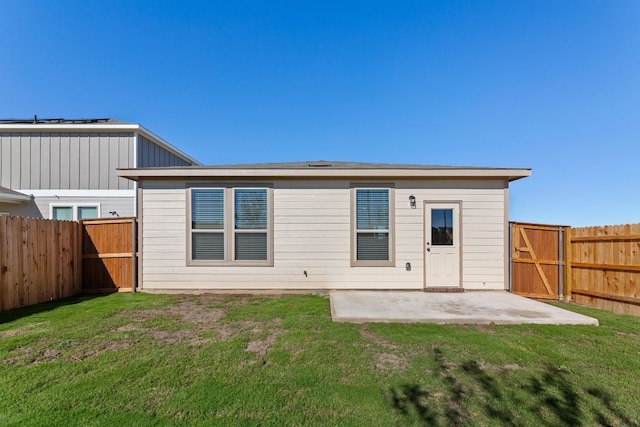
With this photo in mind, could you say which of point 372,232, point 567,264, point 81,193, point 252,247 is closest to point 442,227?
point 372,232

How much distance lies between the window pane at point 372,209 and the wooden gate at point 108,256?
17.6 feet

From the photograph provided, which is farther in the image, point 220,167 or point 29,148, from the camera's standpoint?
point 29,148

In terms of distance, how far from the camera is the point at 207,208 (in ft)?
20.9

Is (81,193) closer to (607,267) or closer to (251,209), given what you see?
(251,209)

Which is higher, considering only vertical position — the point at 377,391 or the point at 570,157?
the point at 570,157

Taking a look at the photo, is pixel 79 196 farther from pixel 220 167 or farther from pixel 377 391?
pixel 377 391

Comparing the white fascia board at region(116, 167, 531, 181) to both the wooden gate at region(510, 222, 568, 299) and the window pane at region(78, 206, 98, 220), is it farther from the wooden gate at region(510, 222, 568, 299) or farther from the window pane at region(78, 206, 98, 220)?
the window pane at region(78, 206, 98, 220)

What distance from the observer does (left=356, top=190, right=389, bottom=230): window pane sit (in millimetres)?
6332

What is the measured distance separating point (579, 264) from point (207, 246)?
820 cm

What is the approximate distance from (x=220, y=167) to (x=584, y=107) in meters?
12.0

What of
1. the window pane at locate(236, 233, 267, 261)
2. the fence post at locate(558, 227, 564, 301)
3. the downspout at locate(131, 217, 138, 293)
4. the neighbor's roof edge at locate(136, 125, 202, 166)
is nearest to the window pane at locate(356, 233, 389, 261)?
the window pane at locate(236, 233, 267, 261)

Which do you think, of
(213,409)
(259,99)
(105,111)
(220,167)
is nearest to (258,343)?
(213,409)

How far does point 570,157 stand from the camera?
36.0 feet

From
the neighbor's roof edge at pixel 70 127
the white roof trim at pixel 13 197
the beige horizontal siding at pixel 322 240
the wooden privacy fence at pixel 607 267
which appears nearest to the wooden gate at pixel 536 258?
the wooden privacy fence at pixel 607 267
